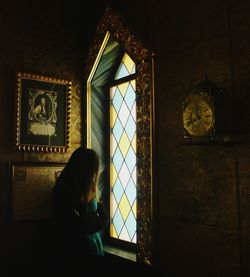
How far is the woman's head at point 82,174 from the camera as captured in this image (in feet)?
8.02

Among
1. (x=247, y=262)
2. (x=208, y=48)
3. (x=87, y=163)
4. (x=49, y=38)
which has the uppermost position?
(x=49, y=38)

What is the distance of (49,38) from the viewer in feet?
10.4

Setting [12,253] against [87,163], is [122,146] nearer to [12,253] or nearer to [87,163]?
[87,163]

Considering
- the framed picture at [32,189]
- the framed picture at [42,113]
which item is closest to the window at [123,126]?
the framed picture at [42,113]

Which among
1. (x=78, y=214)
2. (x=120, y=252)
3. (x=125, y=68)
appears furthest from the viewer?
(x=125, y=68)

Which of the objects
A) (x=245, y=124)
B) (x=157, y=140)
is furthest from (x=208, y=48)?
(x=157, y=140)

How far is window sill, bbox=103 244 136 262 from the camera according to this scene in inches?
107

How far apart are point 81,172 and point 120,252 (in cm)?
86

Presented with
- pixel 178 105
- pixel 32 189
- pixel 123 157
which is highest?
pixel 178 105

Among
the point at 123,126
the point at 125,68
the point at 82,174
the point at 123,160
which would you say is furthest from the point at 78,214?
the point at 125,68

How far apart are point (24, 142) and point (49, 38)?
3.33ft

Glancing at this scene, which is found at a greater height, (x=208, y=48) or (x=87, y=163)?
(x=208, y=48)

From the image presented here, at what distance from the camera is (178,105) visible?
2406mm

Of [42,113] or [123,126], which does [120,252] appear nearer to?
[123,126]
